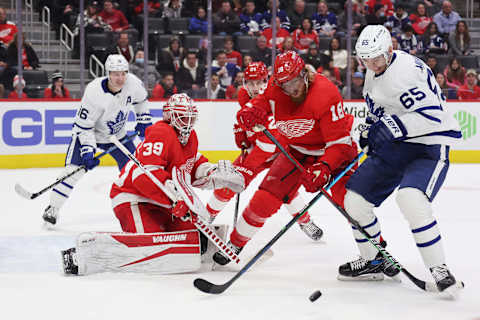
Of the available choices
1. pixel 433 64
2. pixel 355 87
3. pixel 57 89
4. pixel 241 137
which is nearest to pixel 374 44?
pixel 241 137

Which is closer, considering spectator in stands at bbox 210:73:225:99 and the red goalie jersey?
the red goalie jersey

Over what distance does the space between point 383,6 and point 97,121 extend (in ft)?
16.5

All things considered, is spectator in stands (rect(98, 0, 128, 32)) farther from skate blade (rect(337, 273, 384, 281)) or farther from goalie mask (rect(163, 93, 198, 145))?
skate blade (rect(337, 273, 384, 281))

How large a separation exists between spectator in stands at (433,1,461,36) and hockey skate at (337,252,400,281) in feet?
19.1

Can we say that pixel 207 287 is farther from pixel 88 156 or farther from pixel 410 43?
pixel 410 43

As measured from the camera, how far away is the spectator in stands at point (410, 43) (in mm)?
8094

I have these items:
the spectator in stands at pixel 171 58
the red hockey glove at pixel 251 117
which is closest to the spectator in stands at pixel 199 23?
the spectator in stands at pixel 171 58

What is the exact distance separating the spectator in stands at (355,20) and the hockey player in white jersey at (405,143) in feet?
16.6

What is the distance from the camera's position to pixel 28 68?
6906mm

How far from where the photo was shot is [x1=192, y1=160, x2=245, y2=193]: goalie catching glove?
346cm

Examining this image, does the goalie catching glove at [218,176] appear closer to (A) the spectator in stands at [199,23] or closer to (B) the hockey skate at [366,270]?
(B) the hockey skate at [366,270]

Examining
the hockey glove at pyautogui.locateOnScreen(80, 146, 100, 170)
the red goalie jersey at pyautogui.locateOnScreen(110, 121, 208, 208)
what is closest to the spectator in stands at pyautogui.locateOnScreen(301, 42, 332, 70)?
the hockey glove at pyautogui.locateOnScreen(80, 146, 100, 170)

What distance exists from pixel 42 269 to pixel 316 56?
5.14 metres

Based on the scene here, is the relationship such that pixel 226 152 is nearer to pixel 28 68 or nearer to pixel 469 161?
pixel 28 68
